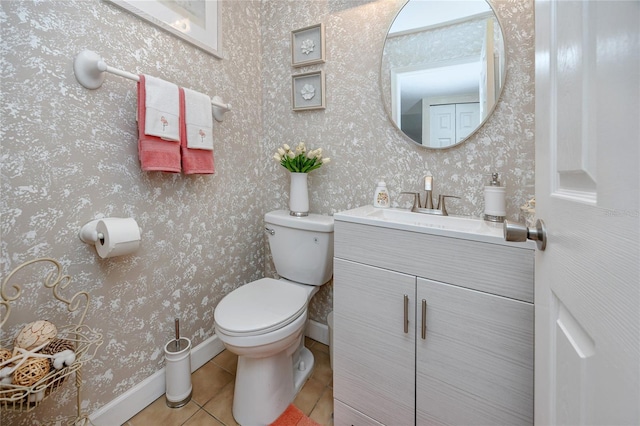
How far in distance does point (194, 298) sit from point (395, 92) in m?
1.46

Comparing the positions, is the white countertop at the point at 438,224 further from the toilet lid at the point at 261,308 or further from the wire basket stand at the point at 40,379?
the wire basket stand at the point at 40,379

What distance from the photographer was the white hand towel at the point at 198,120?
120 cm

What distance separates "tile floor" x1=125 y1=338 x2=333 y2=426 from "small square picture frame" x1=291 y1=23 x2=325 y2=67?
5.59 ft

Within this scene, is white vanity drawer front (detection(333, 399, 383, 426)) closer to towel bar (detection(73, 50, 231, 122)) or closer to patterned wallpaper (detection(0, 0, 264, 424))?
patterned wallpaper (detection(0, 0, 264, 424))

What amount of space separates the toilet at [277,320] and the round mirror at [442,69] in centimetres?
66

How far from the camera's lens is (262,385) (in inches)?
45.0

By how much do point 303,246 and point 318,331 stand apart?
64cm

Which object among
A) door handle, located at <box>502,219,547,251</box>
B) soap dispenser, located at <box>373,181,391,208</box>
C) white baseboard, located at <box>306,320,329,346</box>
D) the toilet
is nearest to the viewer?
door handle, located at <box>502,219,547,251</box>

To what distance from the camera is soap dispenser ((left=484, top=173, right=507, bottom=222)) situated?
1.03 m

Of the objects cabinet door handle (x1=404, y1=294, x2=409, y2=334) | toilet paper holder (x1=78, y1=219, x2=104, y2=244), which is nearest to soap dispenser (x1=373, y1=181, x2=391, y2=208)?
cabinet door handle (x1=404, y1=294, x2=409, y2=334)

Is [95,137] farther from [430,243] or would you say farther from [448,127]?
[448,127]

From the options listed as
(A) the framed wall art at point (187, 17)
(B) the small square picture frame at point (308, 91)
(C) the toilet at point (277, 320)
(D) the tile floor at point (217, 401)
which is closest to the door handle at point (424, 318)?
(C) the toilet at point (277, 320)

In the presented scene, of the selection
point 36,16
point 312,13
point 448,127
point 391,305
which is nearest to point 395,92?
point 448,127

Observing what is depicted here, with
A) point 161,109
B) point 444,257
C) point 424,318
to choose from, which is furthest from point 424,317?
point 161,109
